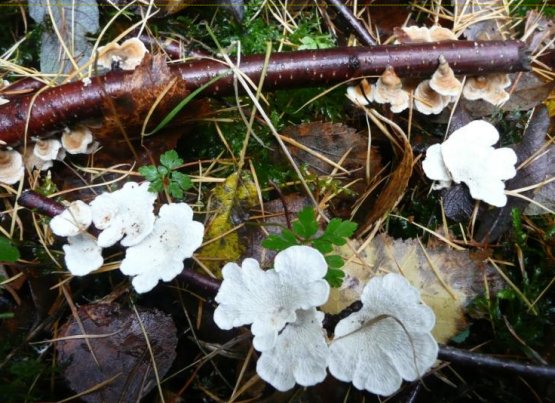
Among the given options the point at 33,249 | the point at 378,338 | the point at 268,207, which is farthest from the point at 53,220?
the point at 378,338

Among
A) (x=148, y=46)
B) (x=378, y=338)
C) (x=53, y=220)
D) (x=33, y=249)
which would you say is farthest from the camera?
(x=148, y=46)

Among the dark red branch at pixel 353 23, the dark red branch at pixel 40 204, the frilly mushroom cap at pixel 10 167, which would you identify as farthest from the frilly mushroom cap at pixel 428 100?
the frilly mushroom cap at pixel 10 167

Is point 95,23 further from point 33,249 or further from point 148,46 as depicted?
point 33,249

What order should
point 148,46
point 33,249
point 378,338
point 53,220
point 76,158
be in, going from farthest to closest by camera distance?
point 148,46, point 76,158, point 33,249, point 53,220, point 378,338

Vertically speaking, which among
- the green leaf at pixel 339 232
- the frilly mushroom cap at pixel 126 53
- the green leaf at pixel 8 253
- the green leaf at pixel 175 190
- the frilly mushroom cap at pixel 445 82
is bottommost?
the green leaf at pixel 8 253

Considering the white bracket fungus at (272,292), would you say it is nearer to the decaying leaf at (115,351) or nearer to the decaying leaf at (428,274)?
the decaying leaf at (428,274)

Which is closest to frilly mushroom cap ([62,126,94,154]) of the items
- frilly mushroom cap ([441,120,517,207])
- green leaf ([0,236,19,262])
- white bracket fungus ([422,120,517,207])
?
green leaf ([0,236,19,262])
